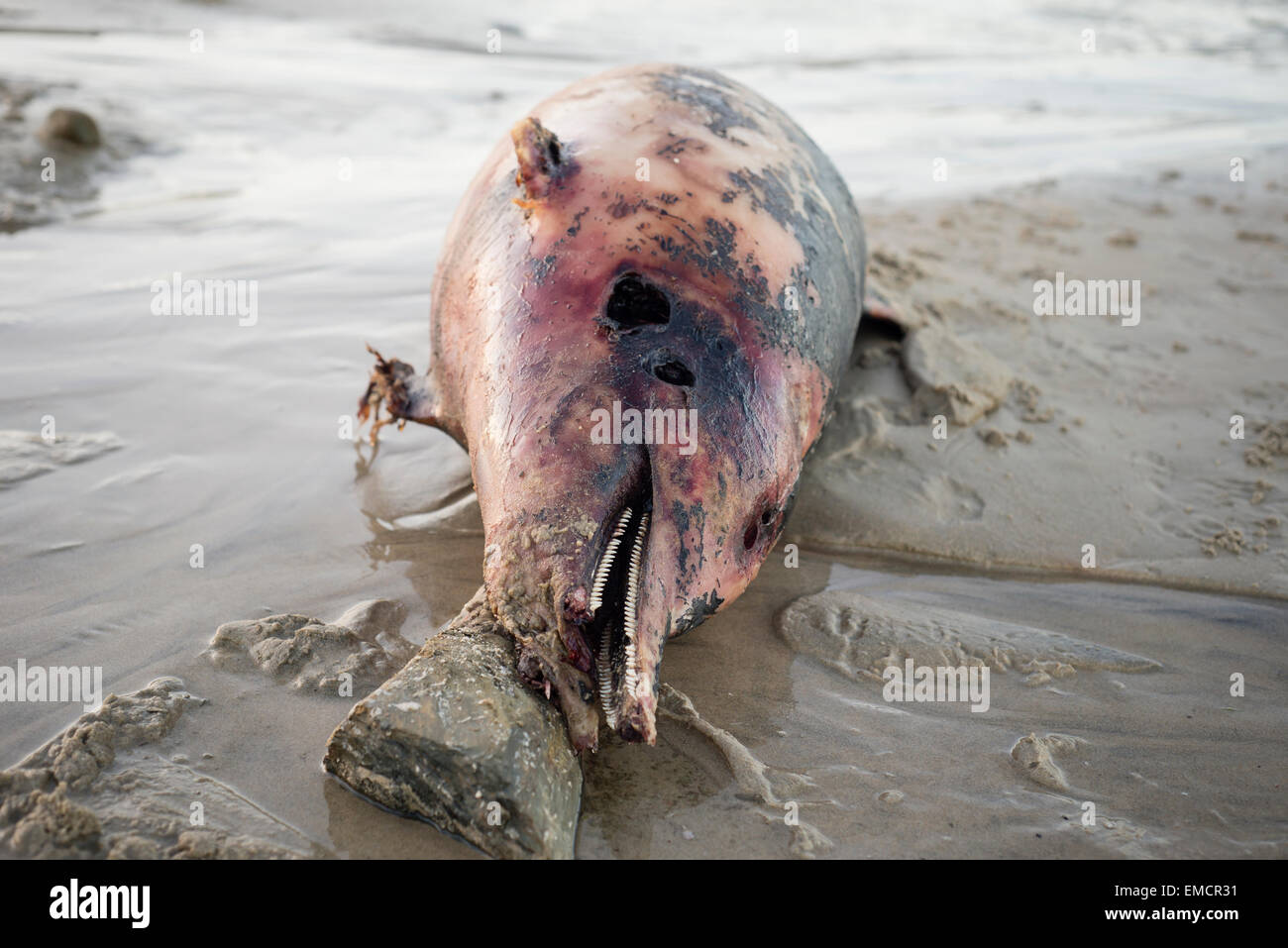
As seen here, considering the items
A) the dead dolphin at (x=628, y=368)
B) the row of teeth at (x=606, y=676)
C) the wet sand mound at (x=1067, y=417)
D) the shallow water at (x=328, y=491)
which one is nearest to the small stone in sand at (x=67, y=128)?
the shallow water at (x=328, y=491)

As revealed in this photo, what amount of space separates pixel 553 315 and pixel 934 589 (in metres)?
1.54

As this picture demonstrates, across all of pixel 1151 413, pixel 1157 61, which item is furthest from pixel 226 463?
pixel 1157 61

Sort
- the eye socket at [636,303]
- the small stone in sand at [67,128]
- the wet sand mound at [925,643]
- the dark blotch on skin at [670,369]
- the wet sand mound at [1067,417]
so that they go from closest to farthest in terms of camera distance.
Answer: the dark blotch on skin at [670,369], the eye socket at [636,303], the wet sand mound at [925,643], the wet sand mound at [1067,417], the small stone in sand at [67,128]

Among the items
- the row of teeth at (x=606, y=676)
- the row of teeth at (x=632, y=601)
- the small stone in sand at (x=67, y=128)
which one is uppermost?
the small stone in sand at (x=67, y=128)

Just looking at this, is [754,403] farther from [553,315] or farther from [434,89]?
[434,89]

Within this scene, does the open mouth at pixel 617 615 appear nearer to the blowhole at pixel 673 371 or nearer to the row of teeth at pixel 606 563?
the row of teeth at pixel 606 563

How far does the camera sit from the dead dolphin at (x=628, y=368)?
2.23m

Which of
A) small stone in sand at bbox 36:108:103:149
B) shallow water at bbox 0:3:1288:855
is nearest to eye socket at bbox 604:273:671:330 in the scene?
shallow water at bbox 0:3:1288:855

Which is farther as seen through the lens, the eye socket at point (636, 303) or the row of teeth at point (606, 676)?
the eye socket at point (636, 303)

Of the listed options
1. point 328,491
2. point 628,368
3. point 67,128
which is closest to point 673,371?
point 628,368

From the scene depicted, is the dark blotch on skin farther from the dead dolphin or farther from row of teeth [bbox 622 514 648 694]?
row of teeth [bbox 622 514 648 694]

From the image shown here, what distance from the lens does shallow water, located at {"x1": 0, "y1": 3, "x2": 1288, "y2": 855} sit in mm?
2334

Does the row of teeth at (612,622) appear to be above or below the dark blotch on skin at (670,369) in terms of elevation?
below

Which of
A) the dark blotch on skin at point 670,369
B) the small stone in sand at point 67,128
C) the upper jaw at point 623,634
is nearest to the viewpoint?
the upper jaw at point 623,634
